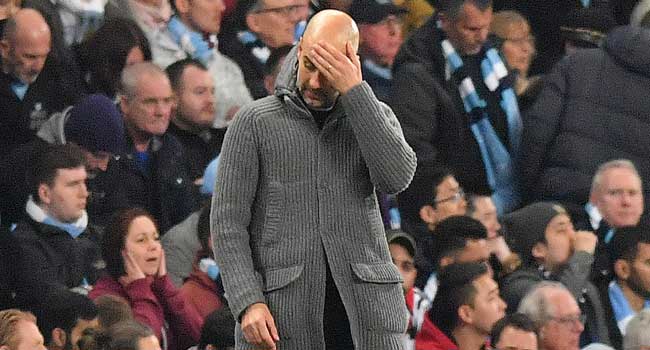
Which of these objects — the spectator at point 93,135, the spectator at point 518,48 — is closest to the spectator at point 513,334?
the spectator at point 93,135

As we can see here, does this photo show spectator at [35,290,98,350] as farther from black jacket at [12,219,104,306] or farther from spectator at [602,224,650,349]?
spectator at [602,224,650,349]


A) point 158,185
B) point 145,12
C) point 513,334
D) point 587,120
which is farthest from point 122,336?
point 587,120

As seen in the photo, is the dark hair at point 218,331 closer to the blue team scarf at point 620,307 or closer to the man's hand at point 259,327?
the blue team scarf at point 620,307

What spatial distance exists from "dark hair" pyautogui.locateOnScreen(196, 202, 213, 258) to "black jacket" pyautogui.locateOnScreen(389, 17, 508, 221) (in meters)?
1.38

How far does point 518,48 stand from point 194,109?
238 centimetres

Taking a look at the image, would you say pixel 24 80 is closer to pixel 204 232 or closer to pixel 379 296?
pixel 204 232

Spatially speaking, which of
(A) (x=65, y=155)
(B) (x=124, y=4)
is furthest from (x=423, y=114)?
(A) (x=65, y=155)

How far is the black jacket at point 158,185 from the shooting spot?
859cm

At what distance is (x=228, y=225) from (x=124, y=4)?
4.23 metres

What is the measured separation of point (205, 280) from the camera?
8547 mm

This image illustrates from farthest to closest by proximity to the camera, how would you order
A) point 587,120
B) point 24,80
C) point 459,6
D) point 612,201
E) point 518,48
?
point 518,48 < point 587,120 < point 459,6 < point 612,201 < point 24,80

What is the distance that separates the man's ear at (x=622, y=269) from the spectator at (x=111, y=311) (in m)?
2.87

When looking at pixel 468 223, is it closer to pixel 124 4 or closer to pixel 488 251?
pixel 488 251

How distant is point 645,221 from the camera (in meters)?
10.1
